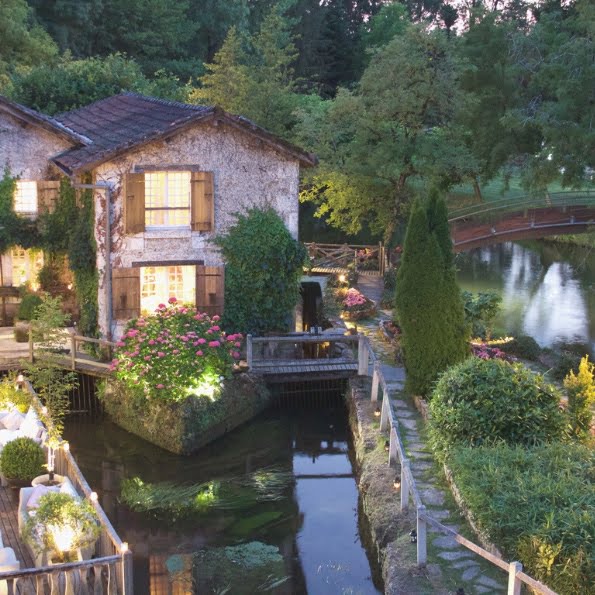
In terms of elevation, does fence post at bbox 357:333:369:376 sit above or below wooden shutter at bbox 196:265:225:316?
below

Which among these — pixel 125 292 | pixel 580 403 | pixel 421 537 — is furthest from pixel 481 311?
pixel 421 537

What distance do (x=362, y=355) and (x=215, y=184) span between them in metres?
5.69

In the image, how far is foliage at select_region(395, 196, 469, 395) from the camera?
1748 cm

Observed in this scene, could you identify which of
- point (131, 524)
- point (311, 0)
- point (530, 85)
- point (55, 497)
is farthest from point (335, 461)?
point (311, 0)

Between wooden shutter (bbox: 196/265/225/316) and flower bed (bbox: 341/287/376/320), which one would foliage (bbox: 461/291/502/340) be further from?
wooden shutter (bbox: 196/265/225/316)

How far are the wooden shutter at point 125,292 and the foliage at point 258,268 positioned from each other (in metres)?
2.33

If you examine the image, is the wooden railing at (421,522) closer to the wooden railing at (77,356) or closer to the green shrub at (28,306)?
the wooden railing at (77,356)

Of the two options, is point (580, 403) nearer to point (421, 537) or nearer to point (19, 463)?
point (421, 537)

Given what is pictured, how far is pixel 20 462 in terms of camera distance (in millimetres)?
13250

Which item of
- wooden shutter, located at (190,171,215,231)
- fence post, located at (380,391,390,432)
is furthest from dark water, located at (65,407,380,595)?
wooden shutter, located at (190,171,215,231)

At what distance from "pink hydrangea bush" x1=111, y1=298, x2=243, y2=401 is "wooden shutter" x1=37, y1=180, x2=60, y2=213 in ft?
16.9

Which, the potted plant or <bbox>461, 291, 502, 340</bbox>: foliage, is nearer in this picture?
the potted plant

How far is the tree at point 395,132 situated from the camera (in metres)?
30.8

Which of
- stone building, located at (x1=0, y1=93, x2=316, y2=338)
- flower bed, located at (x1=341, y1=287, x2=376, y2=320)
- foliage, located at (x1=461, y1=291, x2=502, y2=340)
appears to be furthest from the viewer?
flower bed, located at (x1=341, y1=287, x2=376, y2=320)
